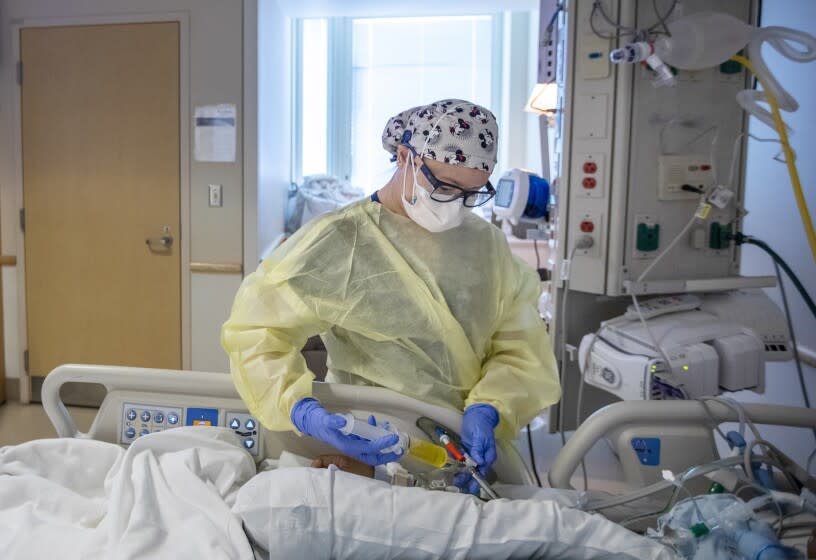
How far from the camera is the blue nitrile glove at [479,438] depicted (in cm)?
122

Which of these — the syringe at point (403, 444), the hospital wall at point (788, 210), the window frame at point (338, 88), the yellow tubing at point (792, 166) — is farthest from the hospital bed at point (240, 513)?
the window frame at point (338, 88)

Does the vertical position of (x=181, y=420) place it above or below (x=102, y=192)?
below

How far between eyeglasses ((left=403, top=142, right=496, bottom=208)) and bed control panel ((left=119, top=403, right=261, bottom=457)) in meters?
0.59

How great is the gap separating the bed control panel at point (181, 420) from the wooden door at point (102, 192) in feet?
6.96

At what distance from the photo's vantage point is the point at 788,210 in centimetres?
260

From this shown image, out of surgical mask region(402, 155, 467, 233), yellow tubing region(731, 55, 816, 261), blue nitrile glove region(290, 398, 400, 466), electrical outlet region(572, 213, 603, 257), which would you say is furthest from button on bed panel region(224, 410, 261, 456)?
yellow tubing region(731, 55, 816, 261)

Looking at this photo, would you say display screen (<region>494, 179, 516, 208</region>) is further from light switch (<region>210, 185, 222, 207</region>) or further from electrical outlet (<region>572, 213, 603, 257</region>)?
light switch (<region>210, 185, 222, 207</region>)

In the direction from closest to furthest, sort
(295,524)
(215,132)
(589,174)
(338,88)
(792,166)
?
(295,524), (792,166), (589,174), (215,132), (338,88)

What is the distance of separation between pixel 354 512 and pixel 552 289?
1.73m

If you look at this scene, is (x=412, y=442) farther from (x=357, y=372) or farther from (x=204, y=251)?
(x=204, y=251)

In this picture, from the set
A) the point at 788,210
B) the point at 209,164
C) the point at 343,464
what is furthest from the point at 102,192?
the point at 788,210

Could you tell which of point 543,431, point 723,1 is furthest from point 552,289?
point 723,1

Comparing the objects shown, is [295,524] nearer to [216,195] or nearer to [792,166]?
[792,166]

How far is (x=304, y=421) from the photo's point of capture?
47.3 inches
